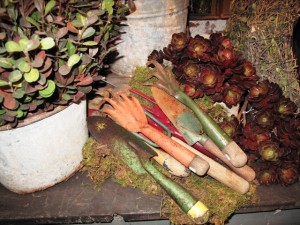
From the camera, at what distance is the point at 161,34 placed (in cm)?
131

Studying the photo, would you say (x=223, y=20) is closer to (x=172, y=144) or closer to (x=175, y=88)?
(x=175, y=88)

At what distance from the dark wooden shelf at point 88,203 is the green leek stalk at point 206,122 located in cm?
22

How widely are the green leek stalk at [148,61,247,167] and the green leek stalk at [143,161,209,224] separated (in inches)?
7.7

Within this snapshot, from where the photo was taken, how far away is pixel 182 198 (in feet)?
2.70

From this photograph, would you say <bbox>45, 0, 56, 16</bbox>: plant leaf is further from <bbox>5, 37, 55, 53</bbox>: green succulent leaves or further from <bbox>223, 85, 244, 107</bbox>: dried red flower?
<bbox>223, 85, 244, 107</bbox>: dried red flower

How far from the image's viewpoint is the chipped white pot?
30.4 inches

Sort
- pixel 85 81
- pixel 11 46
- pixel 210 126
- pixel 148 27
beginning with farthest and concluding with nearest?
pixel 148 27 < pixel 210 126 < pixel 85 81 < pixel 11 46

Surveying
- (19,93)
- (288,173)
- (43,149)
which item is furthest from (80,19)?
(288,173)

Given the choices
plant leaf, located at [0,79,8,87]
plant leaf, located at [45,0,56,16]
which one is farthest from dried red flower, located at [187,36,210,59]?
plant leaf, located at [0,79,8,87]

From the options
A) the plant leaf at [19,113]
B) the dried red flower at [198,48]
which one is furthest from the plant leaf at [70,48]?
the dried red flower at [198,48]

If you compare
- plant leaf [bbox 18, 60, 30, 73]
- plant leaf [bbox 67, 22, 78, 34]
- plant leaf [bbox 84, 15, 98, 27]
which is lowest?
plant leaf [bbox 18, 60, 30, 73]

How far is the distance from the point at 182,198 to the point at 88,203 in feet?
1.14

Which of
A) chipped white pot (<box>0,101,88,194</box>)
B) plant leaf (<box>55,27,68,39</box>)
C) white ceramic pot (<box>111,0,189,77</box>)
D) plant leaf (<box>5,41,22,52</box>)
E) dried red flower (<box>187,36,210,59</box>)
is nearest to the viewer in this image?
plant leaf (<box>5,41,22,52</box>)

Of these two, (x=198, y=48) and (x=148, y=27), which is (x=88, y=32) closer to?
(x=198, y=48)
